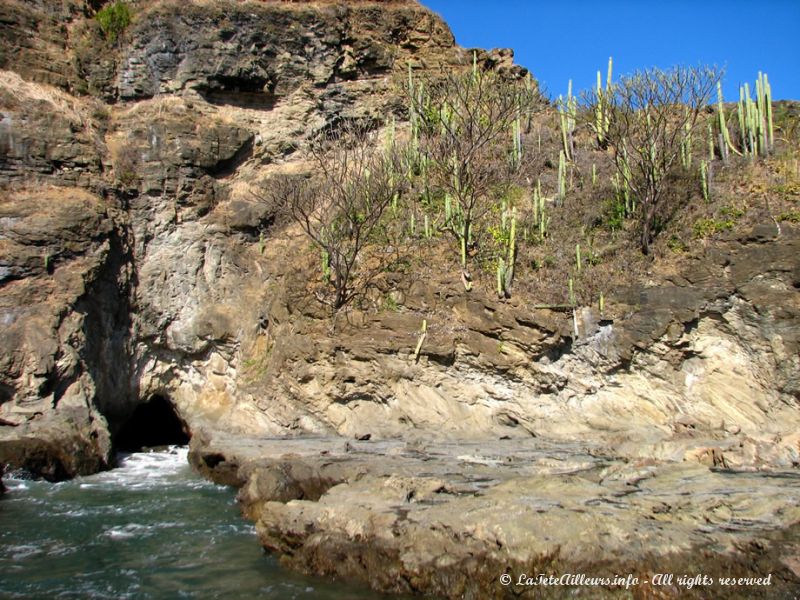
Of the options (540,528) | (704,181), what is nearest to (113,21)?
(704,181)

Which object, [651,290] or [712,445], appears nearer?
[712,445]

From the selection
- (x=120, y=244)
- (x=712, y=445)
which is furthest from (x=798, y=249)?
(x=120, y=244)

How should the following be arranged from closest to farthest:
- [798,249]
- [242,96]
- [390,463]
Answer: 1. [390,463]
2. [798,249]
3. [242,96]

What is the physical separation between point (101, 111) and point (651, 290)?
69.1 ft

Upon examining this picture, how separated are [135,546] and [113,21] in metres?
23.5

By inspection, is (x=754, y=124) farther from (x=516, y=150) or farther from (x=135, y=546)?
(x=135, y=546)

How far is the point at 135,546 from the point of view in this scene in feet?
35.1

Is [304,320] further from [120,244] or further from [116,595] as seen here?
[116,595]

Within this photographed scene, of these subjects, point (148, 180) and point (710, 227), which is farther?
point (148, 180)

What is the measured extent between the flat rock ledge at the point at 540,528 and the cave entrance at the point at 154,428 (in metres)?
12.7

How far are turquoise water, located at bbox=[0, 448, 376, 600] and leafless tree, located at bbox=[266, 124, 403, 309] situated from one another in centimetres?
813

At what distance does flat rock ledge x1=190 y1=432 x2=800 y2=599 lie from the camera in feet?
25.6

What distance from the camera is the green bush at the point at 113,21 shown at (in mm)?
26516

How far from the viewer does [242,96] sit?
1067 inches
